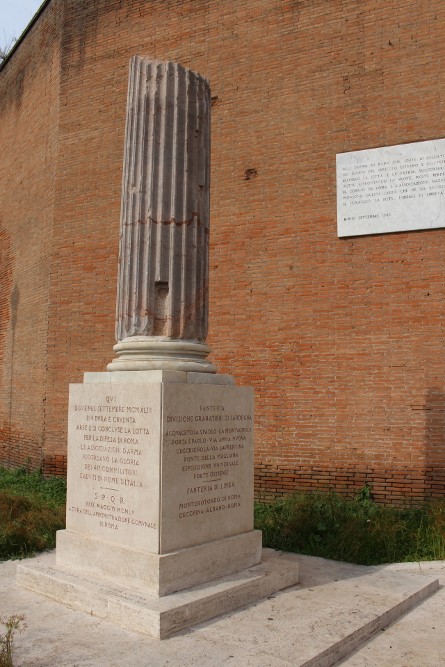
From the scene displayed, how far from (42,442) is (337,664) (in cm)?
788

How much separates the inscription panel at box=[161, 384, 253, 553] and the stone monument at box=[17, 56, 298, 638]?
0.01 metres

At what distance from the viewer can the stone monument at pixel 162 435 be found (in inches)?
165

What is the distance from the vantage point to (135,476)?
4340 millimetres

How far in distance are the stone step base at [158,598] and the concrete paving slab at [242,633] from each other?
6 centimetres

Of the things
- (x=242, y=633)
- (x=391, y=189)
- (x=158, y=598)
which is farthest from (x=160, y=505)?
(x=391, y=189)

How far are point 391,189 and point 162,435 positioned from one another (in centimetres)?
568

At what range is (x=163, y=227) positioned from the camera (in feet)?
16.1

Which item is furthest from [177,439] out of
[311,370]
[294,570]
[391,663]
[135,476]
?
[311,370]

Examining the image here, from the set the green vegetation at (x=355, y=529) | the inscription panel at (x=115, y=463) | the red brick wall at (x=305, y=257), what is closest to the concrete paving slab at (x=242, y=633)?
the inscription panel at (x=115, y=463)

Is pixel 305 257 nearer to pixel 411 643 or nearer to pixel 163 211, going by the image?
pixel 163 211

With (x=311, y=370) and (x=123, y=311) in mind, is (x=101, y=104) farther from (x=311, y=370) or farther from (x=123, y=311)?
(x=123, y=311)

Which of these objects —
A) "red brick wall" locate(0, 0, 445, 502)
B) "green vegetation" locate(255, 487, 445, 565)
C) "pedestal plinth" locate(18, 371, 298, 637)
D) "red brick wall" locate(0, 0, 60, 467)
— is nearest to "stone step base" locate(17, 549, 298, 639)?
"pedestal plinth" locate(18, 371, 298, 637)

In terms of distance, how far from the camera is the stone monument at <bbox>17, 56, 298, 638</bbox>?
4.20m

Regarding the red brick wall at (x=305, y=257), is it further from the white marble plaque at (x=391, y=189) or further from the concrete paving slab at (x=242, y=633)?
the concrete paving slab at (x=242, y=633)
